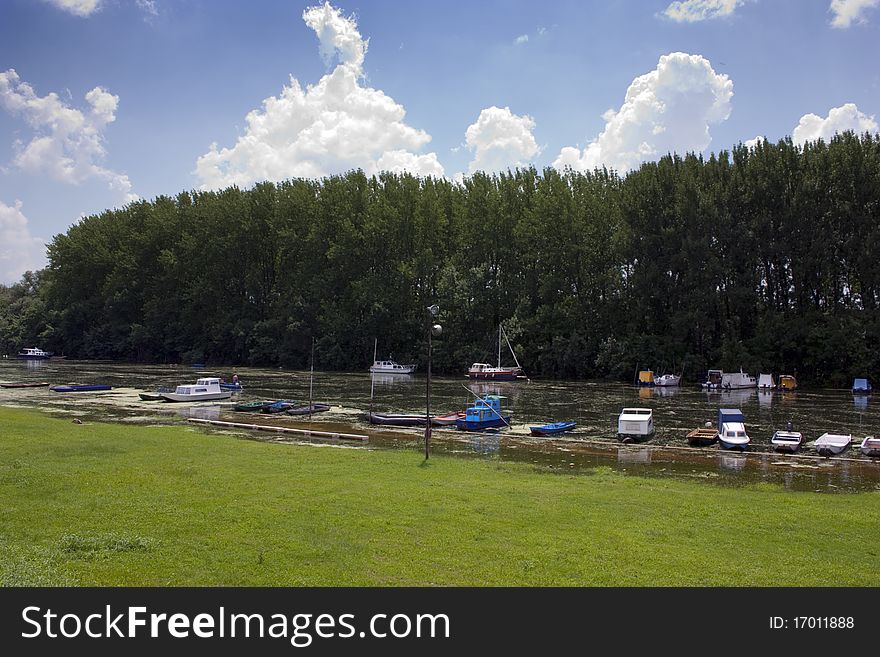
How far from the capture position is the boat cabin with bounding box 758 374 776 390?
7138cm

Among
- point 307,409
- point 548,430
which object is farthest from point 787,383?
point 307,409

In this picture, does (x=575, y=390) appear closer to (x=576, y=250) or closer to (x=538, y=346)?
(x=538, y=346)

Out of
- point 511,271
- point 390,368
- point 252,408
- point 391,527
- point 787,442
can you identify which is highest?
point 511,271

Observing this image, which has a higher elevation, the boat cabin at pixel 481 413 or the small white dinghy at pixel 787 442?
the boat cabin at pixel 481 413

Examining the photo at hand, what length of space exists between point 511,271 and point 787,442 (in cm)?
7061

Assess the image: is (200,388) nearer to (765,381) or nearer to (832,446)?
(832,446)

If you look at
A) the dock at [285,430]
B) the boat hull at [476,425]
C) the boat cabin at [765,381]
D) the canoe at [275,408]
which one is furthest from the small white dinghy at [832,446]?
the boat cabin at [765,381]

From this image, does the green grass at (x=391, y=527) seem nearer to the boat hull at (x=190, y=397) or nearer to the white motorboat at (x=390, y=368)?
the boat hull at (x=190, y=397)

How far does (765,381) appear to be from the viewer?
7169 cm

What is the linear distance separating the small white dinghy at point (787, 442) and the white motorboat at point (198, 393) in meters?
41.8

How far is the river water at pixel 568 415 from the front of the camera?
91.1 feet

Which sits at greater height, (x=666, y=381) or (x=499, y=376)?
(x=666, y=381)
